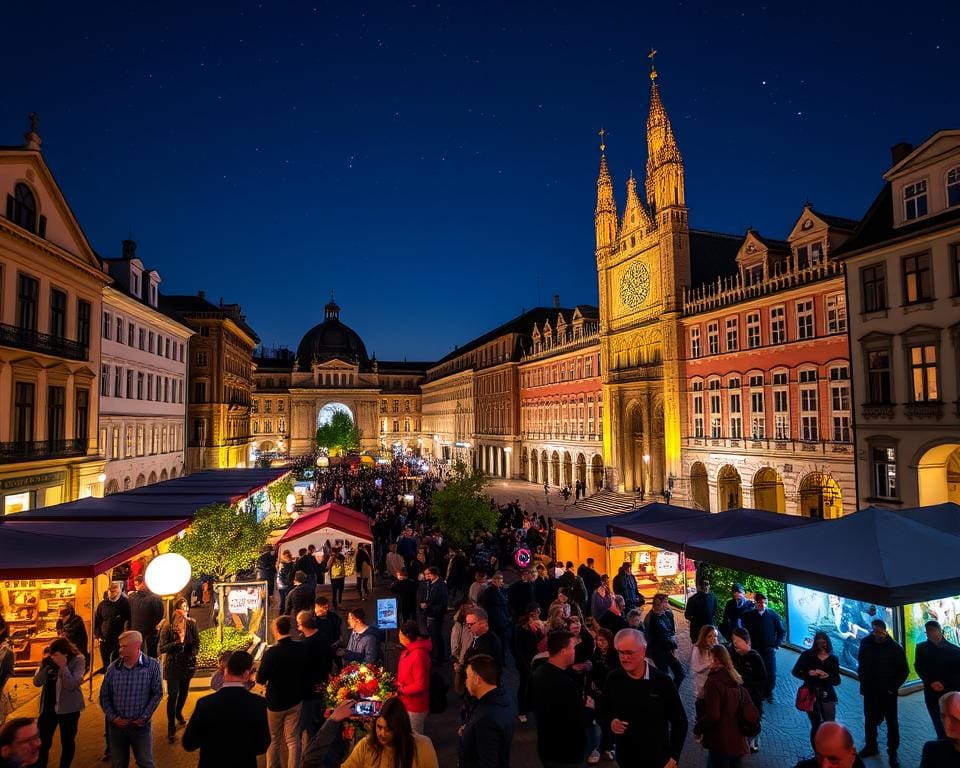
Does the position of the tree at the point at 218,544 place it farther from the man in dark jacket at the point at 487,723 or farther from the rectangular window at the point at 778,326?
the rectangular window at the point at 778,326

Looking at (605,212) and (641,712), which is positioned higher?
(605,212)

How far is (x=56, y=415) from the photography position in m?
22.9

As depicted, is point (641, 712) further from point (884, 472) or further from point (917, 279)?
point (917, 279)

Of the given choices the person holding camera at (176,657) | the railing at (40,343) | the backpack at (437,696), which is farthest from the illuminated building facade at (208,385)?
the backpack at (437,696)

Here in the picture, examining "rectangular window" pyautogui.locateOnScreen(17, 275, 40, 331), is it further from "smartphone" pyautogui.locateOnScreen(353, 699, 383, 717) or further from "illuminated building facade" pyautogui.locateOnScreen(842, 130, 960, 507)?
"illuminated building facade" pyautogui.locateOnScreen(842, 130, 960, 507)

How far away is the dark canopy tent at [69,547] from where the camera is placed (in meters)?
10.6

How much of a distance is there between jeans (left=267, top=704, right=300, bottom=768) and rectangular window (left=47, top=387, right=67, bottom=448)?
66.7ft

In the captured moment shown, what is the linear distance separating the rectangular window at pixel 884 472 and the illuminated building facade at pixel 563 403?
23658mm

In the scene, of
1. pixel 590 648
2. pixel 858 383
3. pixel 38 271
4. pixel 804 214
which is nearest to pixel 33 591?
pixel 590 648

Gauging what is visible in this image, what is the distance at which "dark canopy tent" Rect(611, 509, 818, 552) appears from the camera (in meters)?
14.2

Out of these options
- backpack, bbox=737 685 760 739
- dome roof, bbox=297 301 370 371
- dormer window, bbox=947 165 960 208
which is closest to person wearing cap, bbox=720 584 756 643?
backpack, bbox=737 685 760 739

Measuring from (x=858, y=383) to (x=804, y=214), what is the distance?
9006 mm

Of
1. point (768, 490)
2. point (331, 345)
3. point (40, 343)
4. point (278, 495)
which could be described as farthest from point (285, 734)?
point (331, 345)

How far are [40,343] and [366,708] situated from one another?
21991mm
